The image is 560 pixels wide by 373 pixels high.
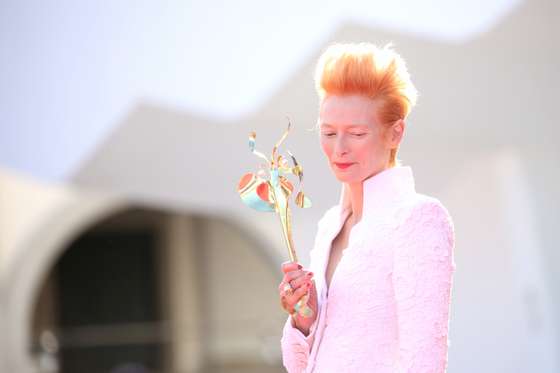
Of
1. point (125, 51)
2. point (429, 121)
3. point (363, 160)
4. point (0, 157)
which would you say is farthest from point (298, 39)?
point (363, 160)

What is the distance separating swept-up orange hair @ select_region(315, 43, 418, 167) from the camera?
173 centimetres

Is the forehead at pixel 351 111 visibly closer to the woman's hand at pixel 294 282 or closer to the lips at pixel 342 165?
the lips at pixel 342 165

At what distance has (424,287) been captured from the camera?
1605mm

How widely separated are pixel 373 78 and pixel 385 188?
0.61 feet

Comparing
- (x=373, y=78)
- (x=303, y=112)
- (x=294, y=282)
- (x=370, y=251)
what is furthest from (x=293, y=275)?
(x=303, y=112)

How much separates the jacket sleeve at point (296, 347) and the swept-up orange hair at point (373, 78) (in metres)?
0.38

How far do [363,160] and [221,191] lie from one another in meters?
6.48

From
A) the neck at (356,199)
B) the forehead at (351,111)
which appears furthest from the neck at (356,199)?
the forehead at (351,111)

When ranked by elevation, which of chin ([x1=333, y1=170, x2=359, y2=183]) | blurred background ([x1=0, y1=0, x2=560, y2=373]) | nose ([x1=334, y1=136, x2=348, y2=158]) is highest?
blurred background ([x1=0, y1=0, x2=560, y2=373])

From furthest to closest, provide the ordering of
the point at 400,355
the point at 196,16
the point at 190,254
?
the point at 190,254 → the point at 196,16 → the point at 400,355

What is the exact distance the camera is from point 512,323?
6648mm

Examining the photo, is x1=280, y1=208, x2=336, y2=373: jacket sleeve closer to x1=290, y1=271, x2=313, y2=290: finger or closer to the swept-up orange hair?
x1=290, y1=271, x2=313, y2=290: finger

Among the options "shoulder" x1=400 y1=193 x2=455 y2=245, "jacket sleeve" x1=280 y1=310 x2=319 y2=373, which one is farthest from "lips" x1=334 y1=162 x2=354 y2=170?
"jacket sleeve" x1=280 y1=310 x2=319 y2=373

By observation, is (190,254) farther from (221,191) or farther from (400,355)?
(400,355)
